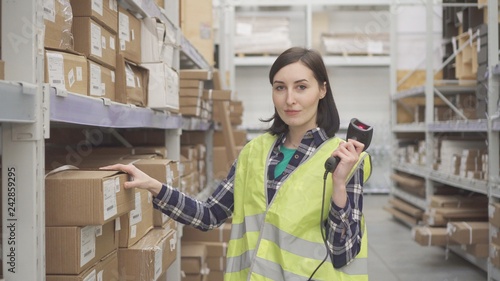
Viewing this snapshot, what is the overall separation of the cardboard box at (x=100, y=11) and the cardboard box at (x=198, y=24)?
8.16ft

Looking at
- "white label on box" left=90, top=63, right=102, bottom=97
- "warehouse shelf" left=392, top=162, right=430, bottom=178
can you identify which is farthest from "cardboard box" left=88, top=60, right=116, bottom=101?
"warehouse shelf" left=392, top=162, right=430, bottom=178

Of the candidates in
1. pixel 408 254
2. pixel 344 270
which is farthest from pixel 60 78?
pixel 408 254

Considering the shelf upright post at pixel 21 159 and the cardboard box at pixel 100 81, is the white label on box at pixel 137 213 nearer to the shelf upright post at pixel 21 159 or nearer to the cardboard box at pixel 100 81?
the cardboard box at pixel 100 81

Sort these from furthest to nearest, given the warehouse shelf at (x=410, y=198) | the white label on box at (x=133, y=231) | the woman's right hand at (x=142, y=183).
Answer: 1. the warehouse shelf at (x=410, y=198)
2. the white label on box at (x=133, y=231)
3. the woman's right hand at (x=142, y=183)

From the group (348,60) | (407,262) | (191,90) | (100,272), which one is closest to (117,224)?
(100,272)

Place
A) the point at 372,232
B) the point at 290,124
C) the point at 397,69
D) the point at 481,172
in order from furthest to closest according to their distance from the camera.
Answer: the point at 397,69, the point at 372,232, the point at 481,172, the point at 290,124

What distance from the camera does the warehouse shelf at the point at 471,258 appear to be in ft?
14.5

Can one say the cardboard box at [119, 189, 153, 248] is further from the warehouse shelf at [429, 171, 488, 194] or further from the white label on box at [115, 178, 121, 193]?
the warehouse shelf at [429, 171, 488, 194]

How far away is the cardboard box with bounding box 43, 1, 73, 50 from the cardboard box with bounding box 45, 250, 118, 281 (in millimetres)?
693

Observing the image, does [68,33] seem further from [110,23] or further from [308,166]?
[308,166]

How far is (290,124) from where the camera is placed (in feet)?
5.41

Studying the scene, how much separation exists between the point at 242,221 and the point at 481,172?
3.53 meters

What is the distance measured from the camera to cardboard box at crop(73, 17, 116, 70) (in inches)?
74.4

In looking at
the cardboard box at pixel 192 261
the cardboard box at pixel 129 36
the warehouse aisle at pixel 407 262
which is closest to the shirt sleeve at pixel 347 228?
the cardboard box at pixel 129 36
